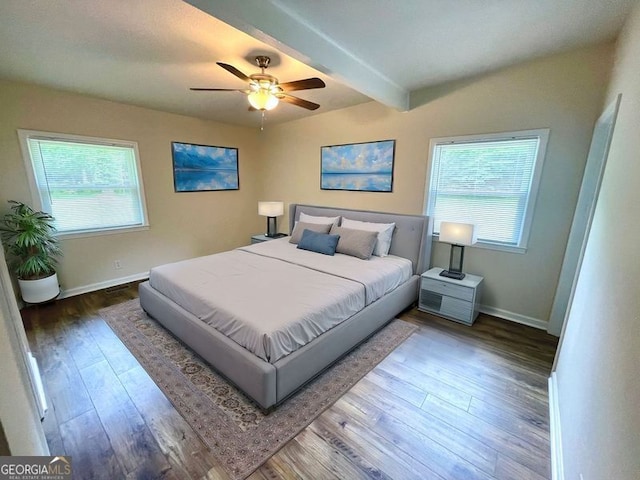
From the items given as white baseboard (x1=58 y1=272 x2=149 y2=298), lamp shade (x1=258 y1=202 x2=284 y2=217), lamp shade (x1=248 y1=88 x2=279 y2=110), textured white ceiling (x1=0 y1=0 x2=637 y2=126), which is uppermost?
textured white ceiling (x1=0 y1=0 x2=637 y2=126)

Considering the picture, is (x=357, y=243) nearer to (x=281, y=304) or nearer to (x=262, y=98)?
(x=281, y=304)

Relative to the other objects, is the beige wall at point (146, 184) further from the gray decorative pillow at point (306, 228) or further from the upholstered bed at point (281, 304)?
the gray decorative pillow at point (306, 228)

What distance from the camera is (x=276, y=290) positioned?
2.24 m

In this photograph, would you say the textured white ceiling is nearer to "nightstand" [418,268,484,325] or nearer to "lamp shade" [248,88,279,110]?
"lamp shade" [248,88,279,110]

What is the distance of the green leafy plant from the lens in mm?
2820

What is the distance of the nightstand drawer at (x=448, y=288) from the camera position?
2.76m

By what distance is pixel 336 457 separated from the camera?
4.76 feet

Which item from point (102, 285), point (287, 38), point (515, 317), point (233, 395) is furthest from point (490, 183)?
point (102, 285)

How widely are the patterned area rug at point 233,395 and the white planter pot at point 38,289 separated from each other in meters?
1.07

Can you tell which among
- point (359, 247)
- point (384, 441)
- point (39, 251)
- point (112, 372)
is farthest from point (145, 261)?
point (384, 441)

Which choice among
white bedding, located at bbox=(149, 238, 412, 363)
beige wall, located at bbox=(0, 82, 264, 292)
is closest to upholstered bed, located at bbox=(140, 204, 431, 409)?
white bedding, located at bbox=(149, 238, 412, 363)

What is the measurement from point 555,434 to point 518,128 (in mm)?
2578

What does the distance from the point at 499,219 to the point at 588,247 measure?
Answer: 3.72 feet

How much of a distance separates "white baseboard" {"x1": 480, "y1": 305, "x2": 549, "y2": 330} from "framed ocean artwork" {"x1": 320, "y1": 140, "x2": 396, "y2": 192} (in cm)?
189
